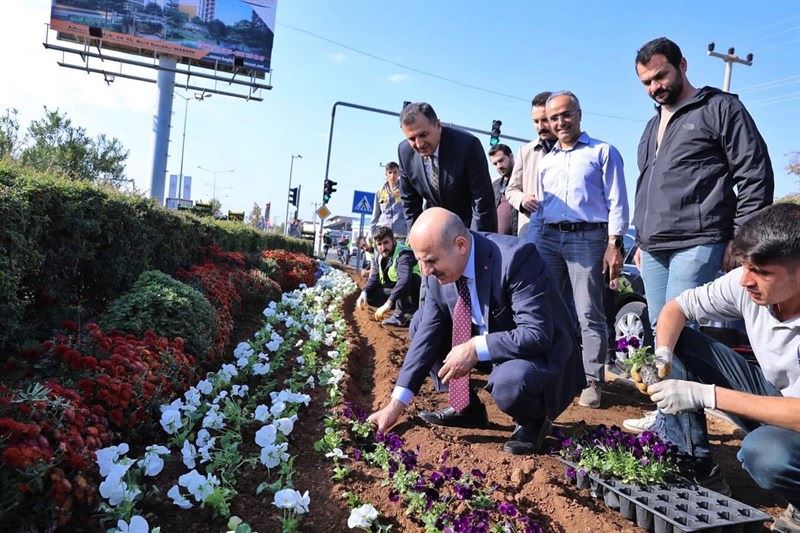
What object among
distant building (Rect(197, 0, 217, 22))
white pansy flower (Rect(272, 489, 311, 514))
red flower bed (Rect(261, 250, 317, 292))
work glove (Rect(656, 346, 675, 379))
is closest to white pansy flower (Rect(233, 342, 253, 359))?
white pansy flower (Rect(272, 489, 311, 514))

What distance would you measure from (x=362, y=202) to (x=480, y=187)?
17.5m

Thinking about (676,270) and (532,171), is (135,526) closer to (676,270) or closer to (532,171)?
(676,270)

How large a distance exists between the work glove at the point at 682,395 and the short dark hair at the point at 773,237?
552 millimetres

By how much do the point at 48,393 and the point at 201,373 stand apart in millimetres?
1876

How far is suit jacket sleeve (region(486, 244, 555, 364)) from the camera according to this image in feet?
9.48

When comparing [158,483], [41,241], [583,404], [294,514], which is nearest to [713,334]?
[583,404]

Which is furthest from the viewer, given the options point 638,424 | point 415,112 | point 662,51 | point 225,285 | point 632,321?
point 225,285

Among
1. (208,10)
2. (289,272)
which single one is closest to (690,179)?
(289,272)

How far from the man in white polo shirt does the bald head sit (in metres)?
1.01

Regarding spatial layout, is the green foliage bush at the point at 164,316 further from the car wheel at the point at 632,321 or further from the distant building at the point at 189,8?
the distant building at the point at 189,8

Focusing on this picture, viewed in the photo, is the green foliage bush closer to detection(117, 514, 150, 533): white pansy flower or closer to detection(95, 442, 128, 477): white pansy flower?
detection(95, 442, 128, 477): white pansy flower

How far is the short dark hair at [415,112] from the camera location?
4.02 meters

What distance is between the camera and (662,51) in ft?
11.1

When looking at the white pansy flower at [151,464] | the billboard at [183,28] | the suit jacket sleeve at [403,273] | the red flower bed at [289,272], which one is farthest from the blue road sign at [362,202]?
the white pansy flower at [151,464]
